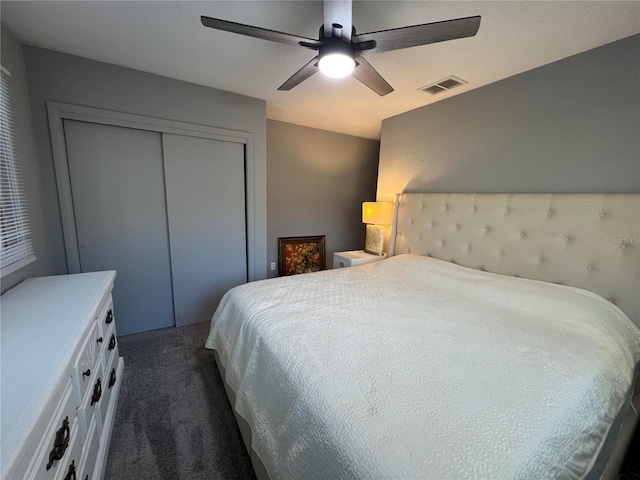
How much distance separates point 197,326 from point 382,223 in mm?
2285

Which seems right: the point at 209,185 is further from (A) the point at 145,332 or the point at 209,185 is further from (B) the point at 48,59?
(A) the point at 145,332

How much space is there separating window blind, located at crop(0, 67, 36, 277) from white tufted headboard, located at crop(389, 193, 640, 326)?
294cm

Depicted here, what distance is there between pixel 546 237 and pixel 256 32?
214 centimetres

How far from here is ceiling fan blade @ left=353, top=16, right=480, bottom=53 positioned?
99 cm

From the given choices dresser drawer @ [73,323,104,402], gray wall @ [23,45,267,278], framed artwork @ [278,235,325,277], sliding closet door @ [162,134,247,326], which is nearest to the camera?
dresser drawer @ [73,323,104,402]

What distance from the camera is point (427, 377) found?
0.90 meters

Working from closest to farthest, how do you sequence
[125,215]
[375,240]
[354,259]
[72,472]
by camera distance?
[72,472], [125,215], [354,259], [375,240]

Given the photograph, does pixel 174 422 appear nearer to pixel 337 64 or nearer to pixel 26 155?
pixel 26 155

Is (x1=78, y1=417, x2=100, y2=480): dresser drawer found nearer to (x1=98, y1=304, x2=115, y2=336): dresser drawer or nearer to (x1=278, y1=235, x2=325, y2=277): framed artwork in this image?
(x1=98, y1=304, x2=115, y2=336): dresser drawer

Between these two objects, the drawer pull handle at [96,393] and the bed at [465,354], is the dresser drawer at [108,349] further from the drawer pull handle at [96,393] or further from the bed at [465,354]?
the bed at [465,354]

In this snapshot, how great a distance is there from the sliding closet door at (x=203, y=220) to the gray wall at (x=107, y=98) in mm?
242

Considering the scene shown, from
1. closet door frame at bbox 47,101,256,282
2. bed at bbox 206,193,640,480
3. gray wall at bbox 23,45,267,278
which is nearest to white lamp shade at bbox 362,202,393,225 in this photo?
bed at bbox 206,193,640,480

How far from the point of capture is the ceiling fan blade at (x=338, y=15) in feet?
3.25

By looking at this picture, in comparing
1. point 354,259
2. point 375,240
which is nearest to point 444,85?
point 375,240
